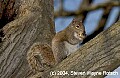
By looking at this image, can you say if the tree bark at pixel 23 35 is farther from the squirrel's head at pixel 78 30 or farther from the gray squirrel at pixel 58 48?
the squirrel's head at pixel 78 30

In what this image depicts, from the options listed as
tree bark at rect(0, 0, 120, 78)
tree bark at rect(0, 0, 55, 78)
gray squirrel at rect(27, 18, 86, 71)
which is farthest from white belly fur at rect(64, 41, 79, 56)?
tree bark at rect(0, 0, 55, 78)

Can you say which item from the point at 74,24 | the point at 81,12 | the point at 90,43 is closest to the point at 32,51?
the point at 74,24

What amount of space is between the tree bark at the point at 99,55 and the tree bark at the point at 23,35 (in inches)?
17.3

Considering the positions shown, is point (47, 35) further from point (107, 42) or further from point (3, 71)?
point (107, 42)

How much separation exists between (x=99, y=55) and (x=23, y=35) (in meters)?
0.72

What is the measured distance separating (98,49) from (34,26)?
2.43 ft

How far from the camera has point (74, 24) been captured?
215cm

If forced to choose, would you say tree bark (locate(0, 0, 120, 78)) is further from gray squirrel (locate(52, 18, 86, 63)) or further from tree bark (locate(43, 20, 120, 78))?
gray squirrel (locate(52, 18, 86, 63))

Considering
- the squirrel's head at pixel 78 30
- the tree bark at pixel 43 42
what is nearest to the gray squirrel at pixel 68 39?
the squirrel's head at pixel 78 30

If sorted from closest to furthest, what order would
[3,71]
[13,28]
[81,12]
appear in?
[3,71]
[13,28]
[81,12]

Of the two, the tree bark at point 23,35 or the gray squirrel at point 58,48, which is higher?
the tree bark at point 23,35

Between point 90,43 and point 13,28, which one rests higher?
point 13,28

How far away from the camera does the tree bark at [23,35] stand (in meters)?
2.34

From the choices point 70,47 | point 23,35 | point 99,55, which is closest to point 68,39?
point 70,47
